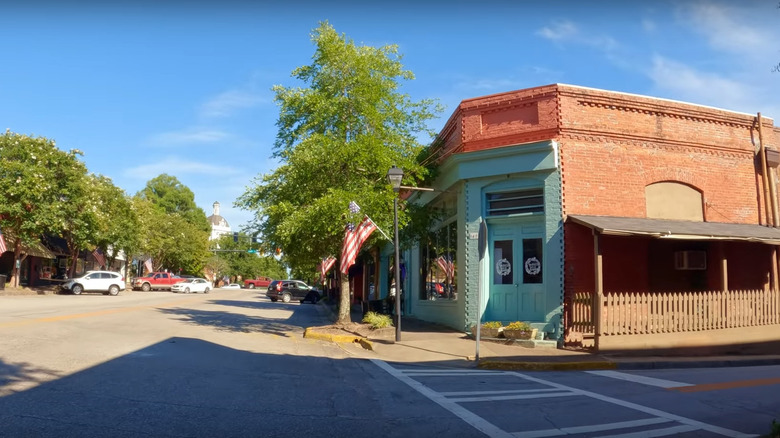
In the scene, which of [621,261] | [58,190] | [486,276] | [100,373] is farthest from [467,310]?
[58,190]

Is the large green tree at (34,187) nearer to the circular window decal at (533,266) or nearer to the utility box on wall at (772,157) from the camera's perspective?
the circular window decal at (533,266)

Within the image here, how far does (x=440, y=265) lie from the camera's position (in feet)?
61.3

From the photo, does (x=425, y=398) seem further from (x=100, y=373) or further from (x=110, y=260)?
(x=110, y=260)

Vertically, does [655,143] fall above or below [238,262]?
above

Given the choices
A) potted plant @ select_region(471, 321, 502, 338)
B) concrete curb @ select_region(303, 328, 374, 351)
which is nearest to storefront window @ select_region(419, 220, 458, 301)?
potted plant @ select_region(471, 321, 502, 338)

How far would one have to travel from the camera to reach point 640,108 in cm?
1562

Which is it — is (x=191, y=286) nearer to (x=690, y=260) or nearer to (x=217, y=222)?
(x=690, y=260)

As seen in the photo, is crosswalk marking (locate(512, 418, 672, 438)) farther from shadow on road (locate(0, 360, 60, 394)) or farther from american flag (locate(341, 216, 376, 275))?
american flag (locate(341, 216, 376, 275))

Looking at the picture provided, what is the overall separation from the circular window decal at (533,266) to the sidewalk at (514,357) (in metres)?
2.13

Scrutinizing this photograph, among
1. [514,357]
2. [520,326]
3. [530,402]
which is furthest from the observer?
[520,326]

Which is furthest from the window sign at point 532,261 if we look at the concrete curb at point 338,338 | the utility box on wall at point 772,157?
the utility box on wall at point 772,157

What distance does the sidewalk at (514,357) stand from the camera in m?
11.8

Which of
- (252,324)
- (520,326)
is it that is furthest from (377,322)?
(252,324)

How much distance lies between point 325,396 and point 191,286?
1874 inches
